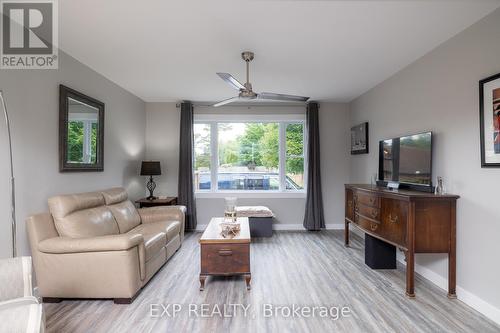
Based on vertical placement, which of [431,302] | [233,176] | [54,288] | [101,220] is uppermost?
[233,176]

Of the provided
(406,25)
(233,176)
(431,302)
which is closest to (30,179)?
(233,176)

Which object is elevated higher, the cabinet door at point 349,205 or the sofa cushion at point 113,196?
the sofa cushion at point 113,196

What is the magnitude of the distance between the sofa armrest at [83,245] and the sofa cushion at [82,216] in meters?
0.22

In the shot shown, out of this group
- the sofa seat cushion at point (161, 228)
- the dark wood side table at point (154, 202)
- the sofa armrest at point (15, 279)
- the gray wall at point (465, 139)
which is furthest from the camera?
the dark wood side table at point (154, 202)

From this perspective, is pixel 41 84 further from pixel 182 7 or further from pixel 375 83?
pixel 375 83

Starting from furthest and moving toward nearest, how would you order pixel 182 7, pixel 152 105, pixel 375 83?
pixel 152 105 < pixel 375 83 < pixel 182 7

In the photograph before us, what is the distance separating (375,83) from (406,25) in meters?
1.85

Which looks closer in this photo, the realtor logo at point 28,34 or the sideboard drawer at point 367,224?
the realtor logo at point 28,34

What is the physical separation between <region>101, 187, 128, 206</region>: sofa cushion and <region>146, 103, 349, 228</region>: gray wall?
1.52m

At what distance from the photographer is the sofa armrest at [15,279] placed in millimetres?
1632

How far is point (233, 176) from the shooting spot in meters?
5.55

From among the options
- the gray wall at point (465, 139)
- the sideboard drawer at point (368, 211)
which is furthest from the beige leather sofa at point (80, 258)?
the gray wall at point (465, 139)

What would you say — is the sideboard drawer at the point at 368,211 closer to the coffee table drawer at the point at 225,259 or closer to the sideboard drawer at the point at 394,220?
the sideboard drawer at the point at 394,220

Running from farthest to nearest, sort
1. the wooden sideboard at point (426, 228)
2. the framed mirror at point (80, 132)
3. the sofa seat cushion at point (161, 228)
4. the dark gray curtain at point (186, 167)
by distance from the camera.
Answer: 1. the dark gray curtain at point (186, 167)
2. the sofa seat cushion at point (161, 228)
3. the framed mirror at point (80, 132)
4. the wooden sideboard at point (426, 228)
